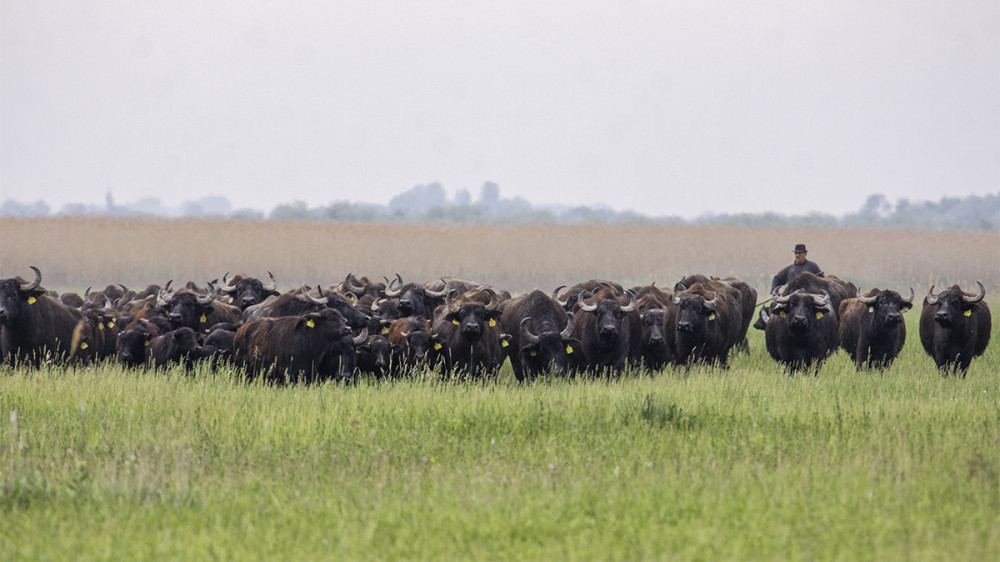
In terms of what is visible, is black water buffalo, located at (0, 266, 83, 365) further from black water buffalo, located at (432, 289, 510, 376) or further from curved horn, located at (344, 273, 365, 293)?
curved horn, located at (344, 273, 365, 293)

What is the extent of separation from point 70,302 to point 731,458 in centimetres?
1534

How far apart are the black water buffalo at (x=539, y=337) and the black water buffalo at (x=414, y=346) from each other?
1259 mm

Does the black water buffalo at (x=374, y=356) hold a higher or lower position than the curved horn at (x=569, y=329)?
lower

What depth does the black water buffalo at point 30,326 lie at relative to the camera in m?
14.3

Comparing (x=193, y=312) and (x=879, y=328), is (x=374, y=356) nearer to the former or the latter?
(x=193, y=312)

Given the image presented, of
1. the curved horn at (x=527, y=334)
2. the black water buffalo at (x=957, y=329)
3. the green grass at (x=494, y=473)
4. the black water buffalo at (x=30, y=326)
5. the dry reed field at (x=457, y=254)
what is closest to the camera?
the green grass at (x=494, y=473)

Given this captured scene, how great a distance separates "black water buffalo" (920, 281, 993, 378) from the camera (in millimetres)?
14820

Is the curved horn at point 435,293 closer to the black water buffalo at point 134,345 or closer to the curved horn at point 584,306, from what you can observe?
the curved horn at point 584,306

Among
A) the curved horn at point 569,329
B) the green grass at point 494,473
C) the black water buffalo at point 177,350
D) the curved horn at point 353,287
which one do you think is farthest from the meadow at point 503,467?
the curved horn at point 353,287

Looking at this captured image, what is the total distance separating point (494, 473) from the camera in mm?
8078

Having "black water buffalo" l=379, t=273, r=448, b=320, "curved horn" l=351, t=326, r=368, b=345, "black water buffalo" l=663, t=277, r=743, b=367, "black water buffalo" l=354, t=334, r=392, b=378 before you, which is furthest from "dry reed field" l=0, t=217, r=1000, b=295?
"curved horn" l=351, t=326, r=368, b=345

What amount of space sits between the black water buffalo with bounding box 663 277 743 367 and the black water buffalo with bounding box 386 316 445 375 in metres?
3.91

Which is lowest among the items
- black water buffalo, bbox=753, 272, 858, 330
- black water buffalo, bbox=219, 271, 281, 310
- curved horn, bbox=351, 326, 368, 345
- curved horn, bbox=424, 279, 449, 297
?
curved horn, bbox=351, 326, 368, 345

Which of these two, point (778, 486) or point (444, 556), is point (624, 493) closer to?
point (778, 486)
